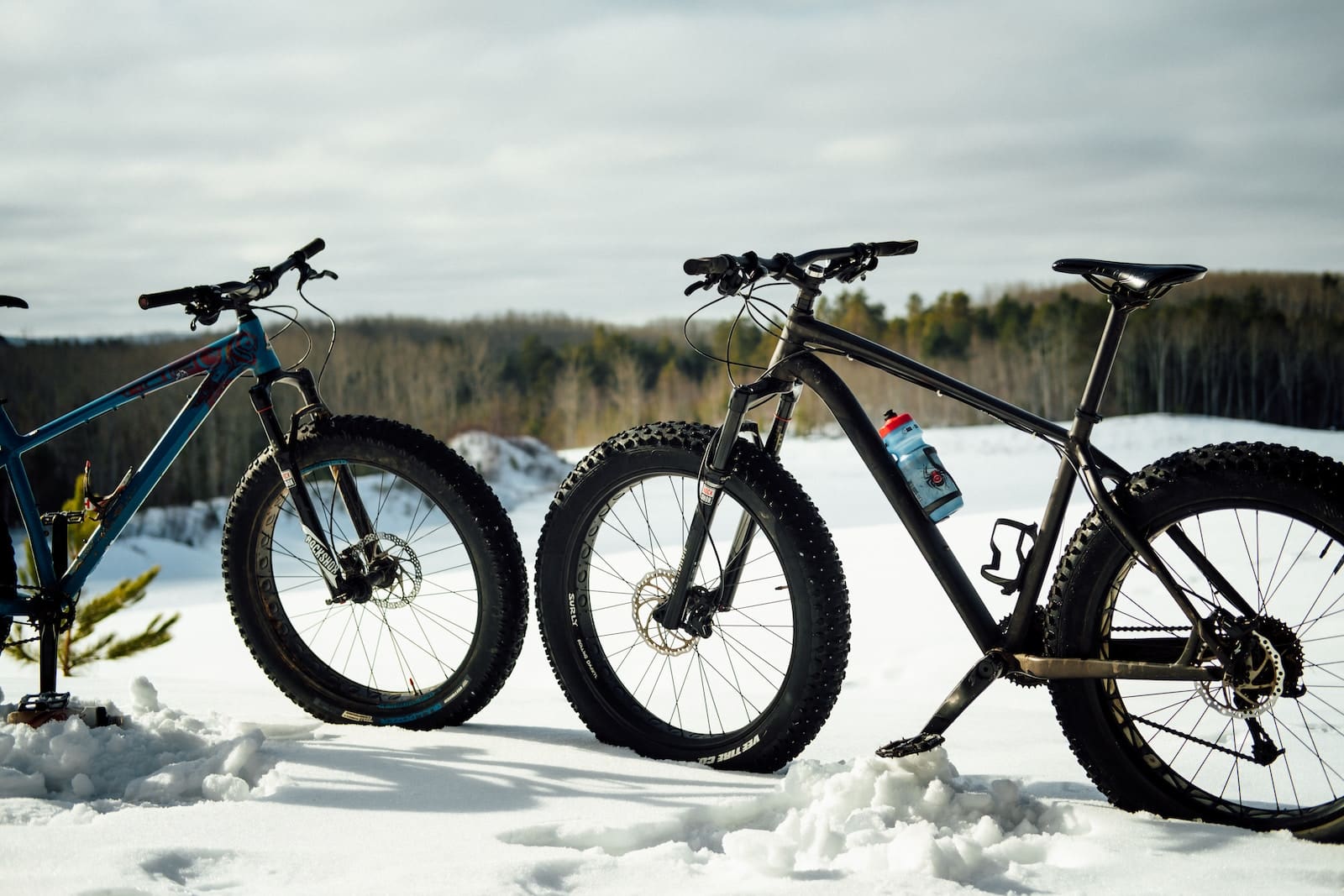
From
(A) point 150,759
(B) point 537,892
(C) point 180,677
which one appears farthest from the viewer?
(C) point 180,677

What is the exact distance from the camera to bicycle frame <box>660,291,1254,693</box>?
227cm

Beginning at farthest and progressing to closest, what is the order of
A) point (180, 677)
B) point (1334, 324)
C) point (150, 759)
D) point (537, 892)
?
point (1334, 324)
point (180, 677)
point (150, 759)
point (537, 892)

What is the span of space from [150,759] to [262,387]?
1.06m

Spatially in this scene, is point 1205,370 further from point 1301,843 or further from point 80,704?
point 80,704

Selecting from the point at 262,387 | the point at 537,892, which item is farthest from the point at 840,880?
the point at 262,387

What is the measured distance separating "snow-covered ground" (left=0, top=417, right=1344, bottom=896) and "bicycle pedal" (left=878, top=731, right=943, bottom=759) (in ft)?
0.11

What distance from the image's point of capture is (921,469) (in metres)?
2.55

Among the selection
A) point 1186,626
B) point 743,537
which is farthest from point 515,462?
point 1186,626

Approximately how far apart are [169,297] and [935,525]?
2.21 meters

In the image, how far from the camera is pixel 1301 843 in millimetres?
2164

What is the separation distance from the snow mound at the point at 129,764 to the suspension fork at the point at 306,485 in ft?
1.64

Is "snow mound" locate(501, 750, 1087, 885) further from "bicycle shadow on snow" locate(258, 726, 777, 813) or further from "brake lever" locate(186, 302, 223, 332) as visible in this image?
"brake lever" locate(186, 302, 223, 332)

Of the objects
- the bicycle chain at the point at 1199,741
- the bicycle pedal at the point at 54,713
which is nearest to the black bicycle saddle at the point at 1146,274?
the bicycle chain at the point at 1199,741

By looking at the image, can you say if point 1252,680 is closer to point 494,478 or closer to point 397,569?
point 397,569
